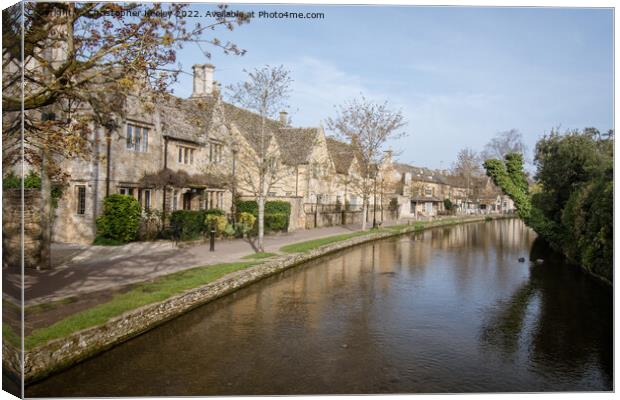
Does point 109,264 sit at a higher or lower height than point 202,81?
lower

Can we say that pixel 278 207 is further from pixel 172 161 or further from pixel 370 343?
pixel 370 343

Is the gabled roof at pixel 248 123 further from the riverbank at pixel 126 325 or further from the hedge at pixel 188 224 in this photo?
the riverbank at pixel 126 325

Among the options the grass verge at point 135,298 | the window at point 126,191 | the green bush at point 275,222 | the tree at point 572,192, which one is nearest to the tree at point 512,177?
the tree at point 572,192

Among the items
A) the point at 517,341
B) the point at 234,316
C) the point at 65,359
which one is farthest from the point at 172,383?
the point at 517,341

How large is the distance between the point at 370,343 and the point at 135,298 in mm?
6072

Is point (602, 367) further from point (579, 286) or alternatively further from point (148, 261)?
point (148, 261)

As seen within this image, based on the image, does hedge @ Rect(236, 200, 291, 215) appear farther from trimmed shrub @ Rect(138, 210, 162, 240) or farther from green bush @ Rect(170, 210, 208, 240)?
trimmed shrub @ Rect(138, 210, 162, 240)

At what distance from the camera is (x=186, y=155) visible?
26.5 meters

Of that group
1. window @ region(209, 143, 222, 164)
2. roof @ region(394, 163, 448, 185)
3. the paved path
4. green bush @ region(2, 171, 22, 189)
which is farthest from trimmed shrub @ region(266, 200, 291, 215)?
roof @ region(394, 163, 448, 185)

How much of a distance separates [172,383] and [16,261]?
3500 mm

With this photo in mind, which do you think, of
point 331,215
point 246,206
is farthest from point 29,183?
point 331,215

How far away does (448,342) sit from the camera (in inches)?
439

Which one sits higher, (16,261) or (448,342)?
(16,261)

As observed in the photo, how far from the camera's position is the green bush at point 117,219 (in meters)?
21.3
